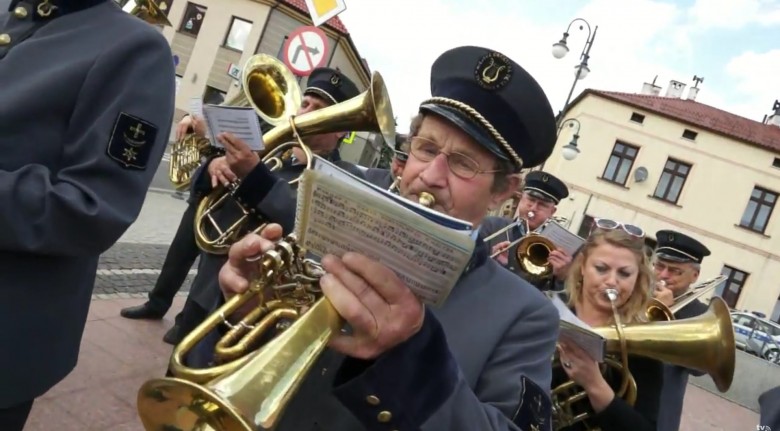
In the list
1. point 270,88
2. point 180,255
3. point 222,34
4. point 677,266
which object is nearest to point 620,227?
point 677,266

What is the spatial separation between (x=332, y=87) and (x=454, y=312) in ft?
7.05

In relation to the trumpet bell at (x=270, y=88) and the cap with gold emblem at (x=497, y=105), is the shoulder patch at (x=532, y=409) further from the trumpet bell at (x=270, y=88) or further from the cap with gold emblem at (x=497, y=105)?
the trumpet bell at (x=270, y=88)

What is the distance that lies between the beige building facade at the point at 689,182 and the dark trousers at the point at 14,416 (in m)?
25.6

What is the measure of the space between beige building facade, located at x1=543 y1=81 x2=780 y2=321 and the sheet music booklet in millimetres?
25725

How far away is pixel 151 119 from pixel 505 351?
1073mm

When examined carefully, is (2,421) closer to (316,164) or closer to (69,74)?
(69,74)

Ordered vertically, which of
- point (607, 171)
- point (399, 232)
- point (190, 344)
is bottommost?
point (190, 344)

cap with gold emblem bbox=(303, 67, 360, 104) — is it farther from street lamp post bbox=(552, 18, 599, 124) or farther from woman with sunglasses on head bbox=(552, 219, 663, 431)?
street lamp post bbox=(552, 18, 599, 124)

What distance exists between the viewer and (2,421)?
1.48 meters

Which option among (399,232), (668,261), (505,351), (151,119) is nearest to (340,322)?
(399,232)

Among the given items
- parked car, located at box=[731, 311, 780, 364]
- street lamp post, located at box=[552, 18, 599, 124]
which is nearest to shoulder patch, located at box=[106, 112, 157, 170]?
street lamp post, located at box=[552, 18, 599, 124]

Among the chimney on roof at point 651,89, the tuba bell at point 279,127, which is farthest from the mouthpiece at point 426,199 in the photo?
the chimney on roof at point 651,89

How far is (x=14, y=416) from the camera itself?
151 centimetres

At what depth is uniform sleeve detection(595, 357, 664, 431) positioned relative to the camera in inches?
83.9
